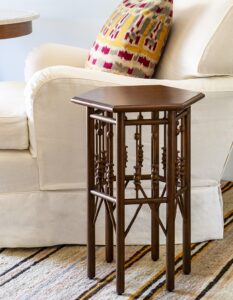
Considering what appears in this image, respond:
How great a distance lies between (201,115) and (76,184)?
0.47m

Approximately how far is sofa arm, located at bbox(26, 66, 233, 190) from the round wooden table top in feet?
1.39

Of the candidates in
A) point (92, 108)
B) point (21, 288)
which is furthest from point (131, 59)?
point (21, 288)

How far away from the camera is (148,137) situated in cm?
238

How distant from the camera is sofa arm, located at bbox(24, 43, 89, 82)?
3.00 m

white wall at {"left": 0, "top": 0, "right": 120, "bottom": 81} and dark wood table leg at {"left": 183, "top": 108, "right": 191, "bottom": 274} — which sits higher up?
white wall at {"left": 0, "top": 0, "right": 120, "bottom": 81}

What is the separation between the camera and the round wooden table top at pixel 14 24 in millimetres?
2658

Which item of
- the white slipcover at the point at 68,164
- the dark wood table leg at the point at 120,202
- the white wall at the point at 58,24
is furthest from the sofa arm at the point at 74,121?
the white wall at the point at 58,24

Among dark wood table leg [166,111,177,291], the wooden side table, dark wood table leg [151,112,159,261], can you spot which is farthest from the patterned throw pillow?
dark wood table leg [166,111,177,291]

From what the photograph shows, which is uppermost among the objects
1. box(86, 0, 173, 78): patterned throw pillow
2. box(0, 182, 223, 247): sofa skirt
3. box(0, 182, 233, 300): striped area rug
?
box(86, 0, 173, 78): patterned throw pillow

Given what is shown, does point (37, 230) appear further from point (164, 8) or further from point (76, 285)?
point (164, 8)

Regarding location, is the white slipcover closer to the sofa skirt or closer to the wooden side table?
the sofa skirt

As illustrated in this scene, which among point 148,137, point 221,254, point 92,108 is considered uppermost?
point 92,108

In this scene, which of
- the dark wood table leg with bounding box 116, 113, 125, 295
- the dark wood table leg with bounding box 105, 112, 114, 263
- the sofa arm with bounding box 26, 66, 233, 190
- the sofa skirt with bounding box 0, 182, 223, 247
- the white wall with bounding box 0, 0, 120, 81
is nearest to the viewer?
the dark wood table leg with bounding box 116, 113, 125, 295

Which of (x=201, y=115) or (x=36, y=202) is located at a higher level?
(x=201, y=115)
